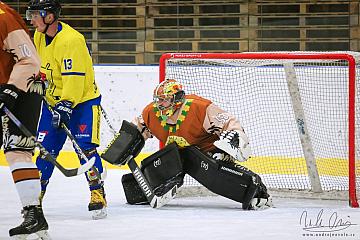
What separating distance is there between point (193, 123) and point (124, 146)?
411 mm

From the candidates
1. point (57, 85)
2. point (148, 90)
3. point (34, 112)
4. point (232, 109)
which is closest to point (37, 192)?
point (34, 112)

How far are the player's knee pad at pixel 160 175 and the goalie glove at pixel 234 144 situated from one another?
0.30 meters

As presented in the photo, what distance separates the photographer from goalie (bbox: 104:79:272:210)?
465 centimetres

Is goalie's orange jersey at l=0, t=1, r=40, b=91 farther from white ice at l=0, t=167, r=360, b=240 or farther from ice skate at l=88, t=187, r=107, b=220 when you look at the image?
ice skate at l=88, t=187, r=107, b=220

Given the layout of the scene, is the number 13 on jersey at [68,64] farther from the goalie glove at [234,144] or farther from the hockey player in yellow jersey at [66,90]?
the goalie glove at [234,144]

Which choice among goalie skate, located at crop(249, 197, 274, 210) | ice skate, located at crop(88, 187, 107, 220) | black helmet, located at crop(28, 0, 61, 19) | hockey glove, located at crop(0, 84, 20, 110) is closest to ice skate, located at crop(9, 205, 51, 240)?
hockey glove, located at crop(0, 84, 20, 110)

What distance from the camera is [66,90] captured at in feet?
14.1

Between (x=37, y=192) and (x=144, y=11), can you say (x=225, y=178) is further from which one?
(x=144, y=11)

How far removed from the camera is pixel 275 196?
5156 millimetres

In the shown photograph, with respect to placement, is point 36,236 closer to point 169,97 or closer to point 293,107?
point 169,97

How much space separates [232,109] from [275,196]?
900 mm

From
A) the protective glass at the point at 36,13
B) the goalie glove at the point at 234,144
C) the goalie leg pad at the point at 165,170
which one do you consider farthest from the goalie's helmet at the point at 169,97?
the protective glass at the point at 36,13

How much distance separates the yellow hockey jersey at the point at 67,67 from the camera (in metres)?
4.33

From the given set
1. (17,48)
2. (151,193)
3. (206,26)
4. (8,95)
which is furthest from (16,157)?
(206,26)
